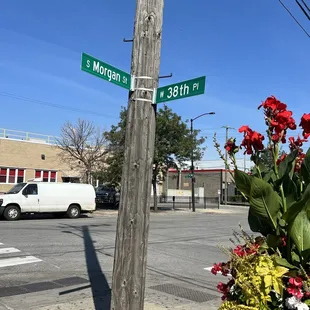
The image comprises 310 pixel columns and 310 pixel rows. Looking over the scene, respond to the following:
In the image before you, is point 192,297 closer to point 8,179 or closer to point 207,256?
point 207,256

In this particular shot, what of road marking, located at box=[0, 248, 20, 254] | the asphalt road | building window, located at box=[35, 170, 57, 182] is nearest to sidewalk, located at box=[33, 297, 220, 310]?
the asphalt road

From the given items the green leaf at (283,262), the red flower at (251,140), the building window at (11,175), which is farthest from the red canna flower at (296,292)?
the building window at (11,175)

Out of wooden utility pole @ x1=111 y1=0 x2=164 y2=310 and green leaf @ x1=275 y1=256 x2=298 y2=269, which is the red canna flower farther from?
wooden utility pole @ x1=111 y1=0 x2=164 y2=310

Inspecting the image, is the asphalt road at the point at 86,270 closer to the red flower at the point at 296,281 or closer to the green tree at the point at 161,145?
the red flower at the point at 296,281

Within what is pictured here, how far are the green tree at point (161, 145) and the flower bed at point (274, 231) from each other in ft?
80.4

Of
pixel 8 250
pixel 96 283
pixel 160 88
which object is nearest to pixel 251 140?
pixel 160 88

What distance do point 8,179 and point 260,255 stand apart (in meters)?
32.6

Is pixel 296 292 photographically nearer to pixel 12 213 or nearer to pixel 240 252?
pixel 240 252

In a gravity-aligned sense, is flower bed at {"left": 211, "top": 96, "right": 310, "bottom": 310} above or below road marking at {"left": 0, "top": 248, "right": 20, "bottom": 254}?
above

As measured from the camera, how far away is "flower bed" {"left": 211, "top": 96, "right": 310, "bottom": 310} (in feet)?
8.72

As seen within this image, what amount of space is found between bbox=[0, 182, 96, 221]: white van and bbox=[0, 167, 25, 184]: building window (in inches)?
473

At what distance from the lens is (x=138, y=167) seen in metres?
3.78

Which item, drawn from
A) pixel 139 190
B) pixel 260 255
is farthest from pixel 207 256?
pixel 260 255

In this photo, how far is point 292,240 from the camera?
9.45ft
